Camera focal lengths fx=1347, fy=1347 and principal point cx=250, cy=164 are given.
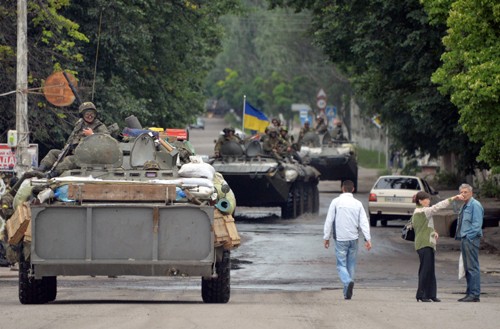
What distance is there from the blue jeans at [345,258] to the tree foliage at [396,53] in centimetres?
1294

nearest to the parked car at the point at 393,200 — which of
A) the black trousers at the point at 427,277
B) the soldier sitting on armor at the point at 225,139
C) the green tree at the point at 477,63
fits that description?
the soldier sitting on armor at the point at 225,139

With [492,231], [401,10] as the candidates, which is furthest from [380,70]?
[492,231]

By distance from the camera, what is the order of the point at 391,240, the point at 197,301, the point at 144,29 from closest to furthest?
Answer: the point at 197,301, the point at 391,240, the point at 144,29

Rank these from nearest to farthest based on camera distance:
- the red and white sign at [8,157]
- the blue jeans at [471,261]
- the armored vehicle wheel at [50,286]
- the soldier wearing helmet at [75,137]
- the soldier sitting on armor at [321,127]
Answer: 1. the armored vehicle wheel at [50,286]
2. the soldier wearing helmet at [75,137]
3. the blue jeans at [471,261]
4. the red and white sign at [8,157]
5. the soldier sitting on armor at [321,127]

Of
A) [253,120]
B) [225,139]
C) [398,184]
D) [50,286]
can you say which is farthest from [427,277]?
[253,120]

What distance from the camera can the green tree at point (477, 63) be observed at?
2323cm

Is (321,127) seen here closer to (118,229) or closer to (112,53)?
(112,53)

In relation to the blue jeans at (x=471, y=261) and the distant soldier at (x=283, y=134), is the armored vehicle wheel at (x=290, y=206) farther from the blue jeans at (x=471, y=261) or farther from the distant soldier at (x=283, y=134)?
the blue jeans at (x=471, y=261)

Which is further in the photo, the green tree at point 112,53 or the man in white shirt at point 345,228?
the green tree at point 112,53

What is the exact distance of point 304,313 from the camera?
14.8 m

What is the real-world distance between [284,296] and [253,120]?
84.7ft

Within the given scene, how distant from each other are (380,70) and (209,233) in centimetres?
1913

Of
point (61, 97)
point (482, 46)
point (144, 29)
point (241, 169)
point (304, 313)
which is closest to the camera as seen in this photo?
point (304, 313)

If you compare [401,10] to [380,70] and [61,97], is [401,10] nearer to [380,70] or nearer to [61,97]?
[380,70]
